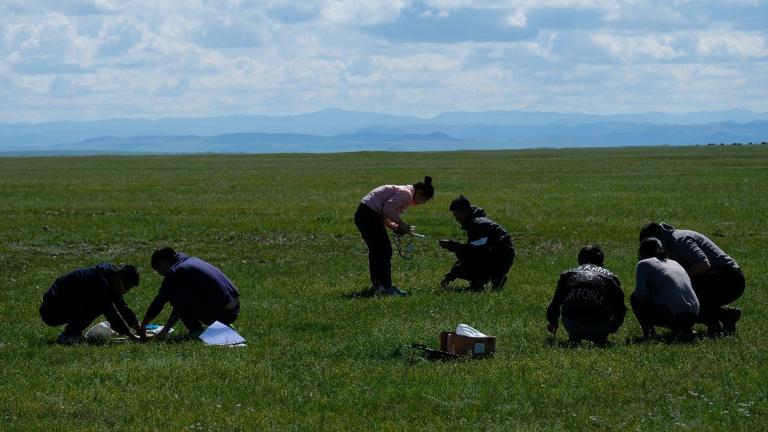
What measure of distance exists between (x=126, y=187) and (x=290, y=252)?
3110cm

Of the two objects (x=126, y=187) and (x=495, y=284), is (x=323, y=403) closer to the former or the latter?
(x=495, y=284)

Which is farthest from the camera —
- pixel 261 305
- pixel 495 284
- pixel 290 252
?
pixel 290 252

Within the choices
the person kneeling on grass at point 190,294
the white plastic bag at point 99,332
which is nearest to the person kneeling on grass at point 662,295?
the person kneeling on grass at point 190,294

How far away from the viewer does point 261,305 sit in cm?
1727

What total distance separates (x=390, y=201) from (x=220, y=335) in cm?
500

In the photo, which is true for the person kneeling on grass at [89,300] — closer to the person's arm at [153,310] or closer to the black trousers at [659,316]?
the person's arm at [153,310]

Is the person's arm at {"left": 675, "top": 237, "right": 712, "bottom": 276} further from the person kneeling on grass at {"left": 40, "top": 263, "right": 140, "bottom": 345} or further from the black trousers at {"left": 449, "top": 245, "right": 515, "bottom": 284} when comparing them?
the person kneeling on grass at {"left": 40, "top": 263, "right": 140, "bottom": 345}

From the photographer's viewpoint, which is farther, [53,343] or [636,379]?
[53,343]

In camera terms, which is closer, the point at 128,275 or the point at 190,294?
the point at 128,275

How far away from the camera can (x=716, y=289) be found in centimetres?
1405

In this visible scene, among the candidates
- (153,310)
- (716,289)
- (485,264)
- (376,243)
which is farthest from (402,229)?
(716,289)

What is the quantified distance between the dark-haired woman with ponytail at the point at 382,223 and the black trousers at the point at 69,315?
5.29 metres

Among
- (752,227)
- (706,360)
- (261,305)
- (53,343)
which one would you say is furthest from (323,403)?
(752,227)

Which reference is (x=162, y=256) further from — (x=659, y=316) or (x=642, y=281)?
(x=659, y=316)
